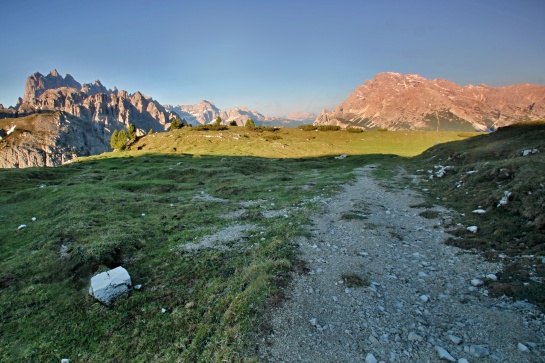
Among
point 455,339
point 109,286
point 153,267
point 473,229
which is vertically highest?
point 473,229

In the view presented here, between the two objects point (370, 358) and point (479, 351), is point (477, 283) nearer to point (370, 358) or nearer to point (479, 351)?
point (479, 351)

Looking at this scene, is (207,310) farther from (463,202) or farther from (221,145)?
(221,145)

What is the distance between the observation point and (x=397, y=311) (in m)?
8.26

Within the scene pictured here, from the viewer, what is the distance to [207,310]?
A: 31.0ft

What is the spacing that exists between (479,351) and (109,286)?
12002 mm

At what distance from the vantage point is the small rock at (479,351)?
251 inches

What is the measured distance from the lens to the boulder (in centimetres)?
1052

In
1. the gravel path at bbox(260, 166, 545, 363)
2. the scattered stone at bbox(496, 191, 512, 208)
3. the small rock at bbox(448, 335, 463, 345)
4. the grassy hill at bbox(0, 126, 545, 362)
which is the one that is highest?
the scattered stone at bbox(496, 191, 512, 208)

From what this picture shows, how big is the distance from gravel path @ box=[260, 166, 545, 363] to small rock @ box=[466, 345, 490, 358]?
23mm

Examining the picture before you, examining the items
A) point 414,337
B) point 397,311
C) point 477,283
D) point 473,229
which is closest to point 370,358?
point 414,337

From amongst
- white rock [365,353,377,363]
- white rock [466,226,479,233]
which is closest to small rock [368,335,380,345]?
white rock [365,353,377,363]

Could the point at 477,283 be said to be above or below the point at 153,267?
above

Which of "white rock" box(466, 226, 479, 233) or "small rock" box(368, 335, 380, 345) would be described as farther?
"white rock" box(466, 226, 479, 233)

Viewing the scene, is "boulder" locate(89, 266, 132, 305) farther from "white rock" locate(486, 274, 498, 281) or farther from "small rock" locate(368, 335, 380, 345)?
"white rock" locate(486, 274, 498, 281)
